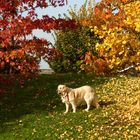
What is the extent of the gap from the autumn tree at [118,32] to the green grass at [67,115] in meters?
1.11

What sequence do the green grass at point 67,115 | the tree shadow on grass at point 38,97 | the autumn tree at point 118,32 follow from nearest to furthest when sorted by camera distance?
the green grass at point 67,115 → the autumn tree at point 118,32 → the tree shadow on grass at point 38,97

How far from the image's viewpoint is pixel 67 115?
17.3 m

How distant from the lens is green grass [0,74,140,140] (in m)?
15.6

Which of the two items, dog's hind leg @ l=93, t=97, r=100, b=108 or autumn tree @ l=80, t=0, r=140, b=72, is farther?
Answer: dog's hind leg @ l=93, t=97, r=100, b=108

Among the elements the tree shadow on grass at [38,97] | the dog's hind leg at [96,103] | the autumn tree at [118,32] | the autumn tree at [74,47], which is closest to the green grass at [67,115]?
the tree shadow on grass at [38,97]

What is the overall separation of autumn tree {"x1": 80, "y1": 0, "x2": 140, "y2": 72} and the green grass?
3.64 ft

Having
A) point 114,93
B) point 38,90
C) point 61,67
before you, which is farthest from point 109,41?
point 61,67

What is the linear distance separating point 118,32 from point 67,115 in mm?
4012

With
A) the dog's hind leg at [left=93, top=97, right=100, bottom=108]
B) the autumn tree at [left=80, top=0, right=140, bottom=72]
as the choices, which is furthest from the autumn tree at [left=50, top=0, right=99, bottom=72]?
the dog's hind leg at [left=93, top=97, right=100, bottom=108]

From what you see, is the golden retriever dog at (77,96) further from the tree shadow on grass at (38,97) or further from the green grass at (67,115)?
the tree shadow on grass at (38,97)

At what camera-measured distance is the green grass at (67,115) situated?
15.6 metres

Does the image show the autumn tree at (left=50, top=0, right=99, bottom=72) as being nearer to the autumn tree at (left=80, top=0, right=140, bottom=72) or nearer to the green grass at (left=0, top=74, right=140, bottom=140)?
the autumn tree at (left=80, top=0, right=140, bottom=72)

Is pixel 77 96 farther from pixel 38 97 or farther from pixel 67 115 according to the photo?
pixel 38 97

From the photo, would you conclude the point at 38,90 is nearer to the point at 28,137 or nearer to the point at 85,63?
the point at 28,137
